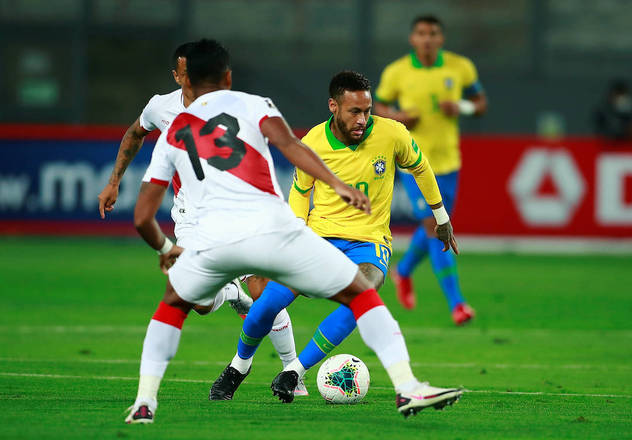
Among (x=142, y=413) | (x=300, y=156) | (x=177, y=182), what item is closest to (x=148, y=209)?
(x=300, y=156)

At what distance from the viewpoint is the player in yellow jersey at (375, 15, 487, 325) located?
11.6 m

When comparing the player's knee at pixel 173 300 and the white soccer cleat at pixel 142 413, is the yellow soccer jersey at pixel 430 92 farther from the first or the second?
the white soccer cleat at pixel 142 413

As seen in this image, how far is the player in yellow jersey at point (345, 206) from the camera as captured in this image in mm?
6996

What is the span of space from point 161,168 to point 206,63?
0.60 m

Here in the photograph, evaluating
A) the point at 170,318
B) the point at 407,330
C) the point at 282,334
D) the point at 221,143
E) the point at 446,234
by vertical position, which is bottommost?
the point at 407,330

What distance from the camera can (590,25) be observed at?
2536cm

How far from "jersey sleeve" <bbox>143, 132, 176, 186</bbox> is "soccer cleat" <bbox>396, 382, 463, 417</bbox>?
1.60 meters

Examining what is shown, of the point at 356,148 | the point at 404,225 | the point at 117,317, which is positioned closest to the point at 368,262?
the point at 356,148

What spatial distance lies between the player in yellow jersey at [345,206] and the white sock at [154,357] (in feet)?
3.64

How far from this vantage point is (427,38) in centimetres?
1170

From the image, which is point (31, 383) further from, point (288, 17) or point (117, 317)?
point (288, 17)

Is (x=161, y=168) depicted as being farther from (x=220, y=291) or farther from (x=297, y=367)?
(x=297, y=367)

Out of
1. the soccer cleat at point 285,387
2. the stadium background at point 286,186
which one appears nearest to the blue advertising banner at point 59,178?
the stadium background at point 286,186

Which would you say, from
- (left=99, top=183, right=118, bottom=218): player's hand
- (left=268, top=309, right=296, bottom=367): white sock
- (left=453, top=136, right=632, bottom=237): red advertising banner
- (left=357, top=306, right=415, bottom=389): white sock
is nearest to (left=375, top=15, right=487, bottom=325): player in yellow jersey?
(left=268, top=309, right=296, bottom=367): white sock
